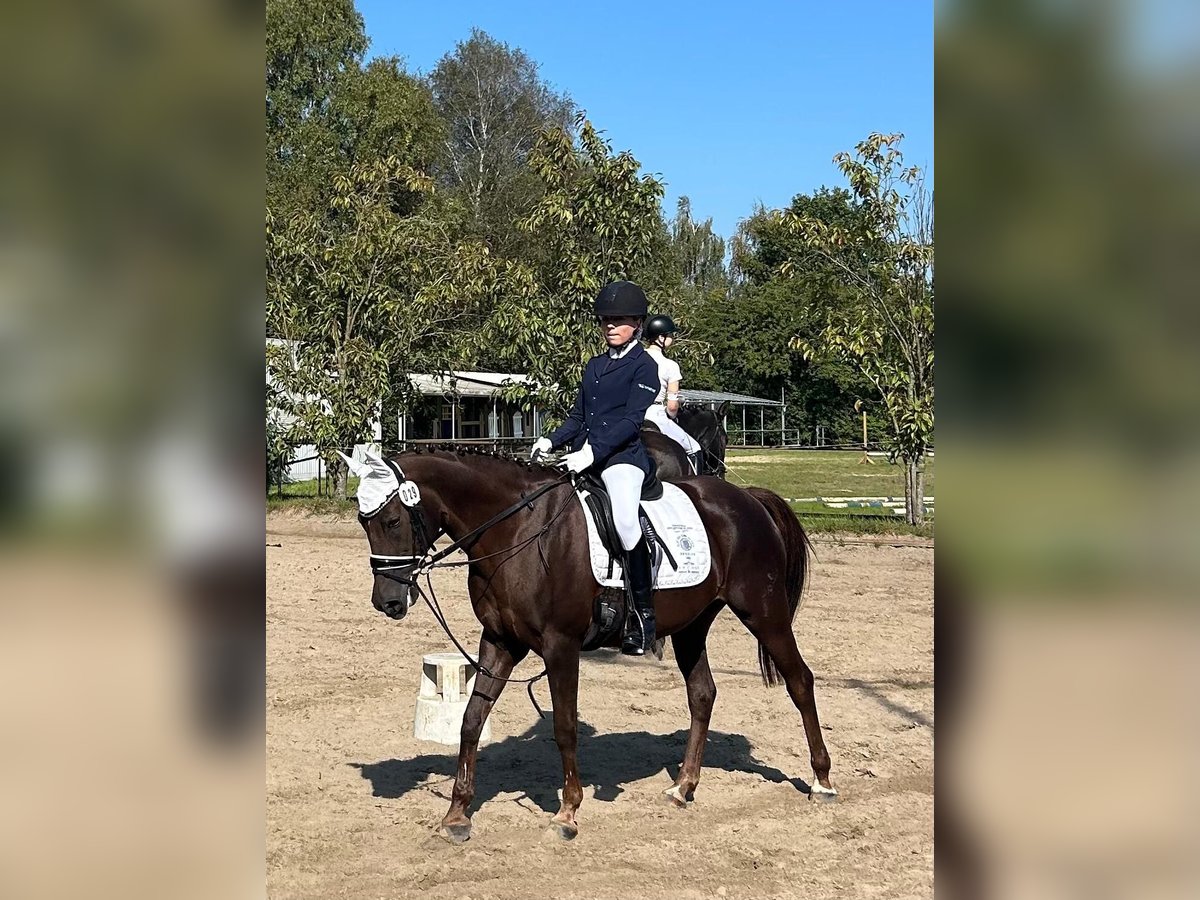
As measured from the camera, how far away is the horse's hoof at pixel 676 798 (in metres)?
5.71

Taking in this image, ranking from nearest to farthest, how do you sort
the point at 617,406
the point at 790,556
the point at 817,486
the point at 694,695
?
the point at 617,406 → the point at 694,695 → the point at 790,556 → the point at 817,486

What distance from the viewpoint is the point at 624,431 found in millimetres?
5363

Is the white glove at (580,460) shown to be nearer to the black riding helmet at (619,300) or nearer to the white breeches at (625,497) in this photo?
the white breeches at (625,497)

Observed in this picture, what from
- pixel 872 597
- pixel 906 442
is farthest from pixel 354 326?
pixel 872 597

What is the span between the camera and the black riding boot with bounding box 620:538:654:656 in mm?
5324

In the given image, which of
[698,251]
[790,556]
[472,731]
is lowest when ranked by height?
[472,731]

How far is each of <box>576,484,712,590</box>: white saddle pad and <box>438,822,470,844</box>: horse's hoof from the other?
1.32 metres

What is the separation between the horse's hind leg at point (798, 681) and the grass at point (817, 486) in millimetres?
9145

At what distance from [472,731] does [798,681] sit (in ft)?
5.86

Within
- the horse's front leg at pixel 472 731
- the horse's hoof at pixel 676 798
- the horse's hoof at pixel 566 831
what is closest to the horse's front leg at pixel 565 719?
the horse's hoof at pixel 566 831
